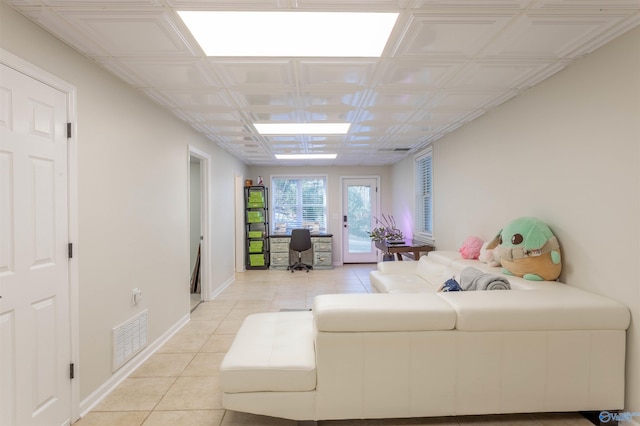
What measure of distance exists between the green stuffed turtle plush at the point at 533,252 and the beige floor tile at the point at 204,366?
8.30 ft

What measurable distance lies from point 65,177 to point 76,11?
91cm

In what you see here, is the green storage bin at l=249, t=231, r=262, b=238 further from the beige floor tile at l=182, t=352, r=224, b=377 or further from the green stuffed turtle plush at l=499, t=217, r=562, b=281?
the green stuffed turtle plush at l=499, t=217, r=562, b=281

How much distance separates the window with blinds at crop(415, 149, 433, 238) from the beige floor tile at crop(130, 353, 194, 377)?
12.4ft

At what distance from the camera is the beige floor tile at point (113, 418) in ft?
6.29

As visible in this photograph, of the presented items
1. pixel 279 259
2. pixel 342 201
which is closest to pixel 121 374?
pixel 279 259

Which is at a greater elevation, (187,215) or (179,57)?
(179,57)

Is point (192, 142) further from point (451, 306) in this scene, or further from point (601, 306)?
point (601, 306)

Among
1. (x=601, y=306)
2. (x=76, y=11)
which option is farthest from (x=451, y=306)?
(x=76, y=11)

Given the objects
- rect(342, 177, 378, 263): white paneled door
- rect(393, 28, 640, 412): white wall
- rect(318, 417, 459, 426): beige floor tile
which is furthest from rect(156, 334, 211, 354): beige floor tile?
rect(342, 177, 378, 263): white paneled door

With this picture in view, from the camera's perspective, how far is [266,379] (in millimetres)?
1721

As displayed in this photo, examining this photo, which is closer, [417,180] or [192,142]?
[192,142]

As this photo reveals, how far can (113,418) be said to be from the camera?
197 centimetres

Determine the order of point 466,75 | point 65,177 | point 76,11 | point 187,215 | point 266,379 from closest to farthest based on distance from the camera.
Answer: point 76,11 → point 266,379 → point 65,177 → point 466,75 → point 187,215

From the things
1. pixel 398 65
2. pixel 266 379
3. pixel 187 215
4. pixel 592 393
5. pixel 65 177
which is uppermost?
pixel 398 65
